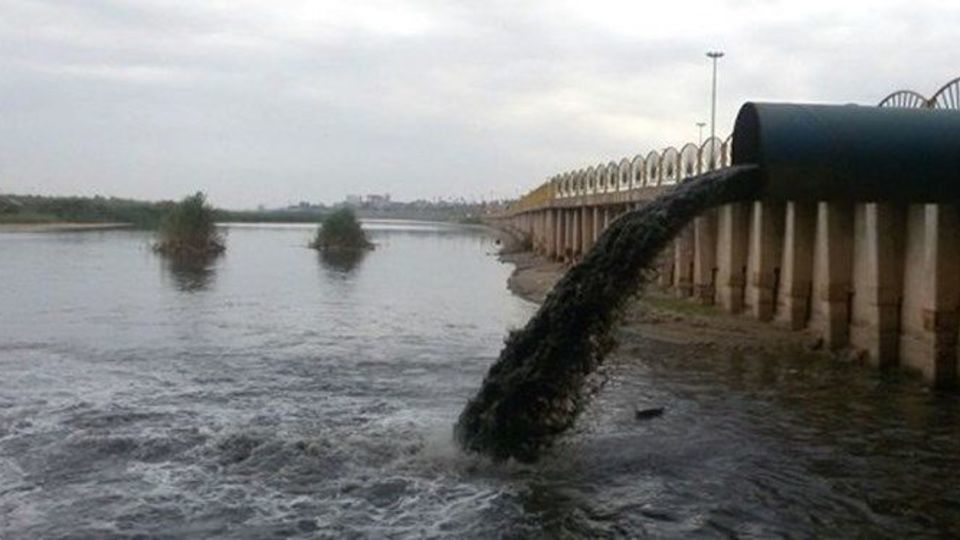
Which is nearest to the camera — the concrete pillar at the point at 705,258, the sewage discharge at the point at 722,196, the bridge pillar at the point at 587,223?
the sewage discharge at the point at 722,196

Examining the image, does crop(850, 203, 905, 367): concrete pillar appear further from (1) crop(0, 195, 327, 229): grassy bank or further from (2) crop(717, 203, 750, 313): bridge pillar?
(1) crop(0, 195, 327, 229): grassy bank

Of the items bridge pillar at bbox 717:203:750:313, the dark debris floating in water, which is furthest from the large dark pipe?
bridge pillar at bbox 717:203:750:313

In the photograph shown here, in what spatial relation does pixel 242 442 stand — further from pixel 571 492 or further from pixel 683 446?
pixel 683 446

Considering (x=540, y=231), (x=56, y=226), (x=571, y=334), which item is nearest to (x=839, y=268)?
(x=571, y=334)

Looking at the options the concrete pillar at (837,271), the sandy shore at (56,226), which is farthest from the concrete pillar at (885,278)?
the sandy shore at (56,226)

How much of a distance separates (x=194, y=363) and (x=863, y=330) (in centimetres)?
1277

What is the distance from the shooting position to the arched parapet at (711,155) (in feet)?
93.2

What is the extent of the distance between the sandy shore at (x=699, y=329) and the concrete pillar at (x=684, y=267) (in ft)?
1.41

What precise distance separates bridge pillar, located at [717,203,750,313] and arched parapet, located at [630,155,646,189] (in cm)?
972

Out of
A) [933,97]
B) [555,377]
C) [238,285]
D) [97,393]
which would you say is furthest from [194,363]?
[238,285]

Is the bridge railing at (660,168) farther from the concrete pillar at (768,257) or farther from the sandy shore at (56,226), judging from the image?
the sandy shore at (56,226)

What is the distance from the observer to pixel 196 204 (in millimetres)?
68875

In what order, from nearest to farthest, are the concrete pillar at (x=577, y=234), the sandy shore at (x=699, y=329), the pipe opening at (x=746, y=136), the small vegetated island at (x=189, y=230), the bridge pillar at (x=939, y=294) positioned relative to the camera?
the pipe opening at (x=746, y=136)
the bridge pillar at (x=939, y=294)
the sandy shore at (x=699, y=329)
the concrete pillar at (x=577, y=234)
the small vegetated island at (x=189, y=230)

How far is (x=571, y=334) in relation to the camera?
1489cm
